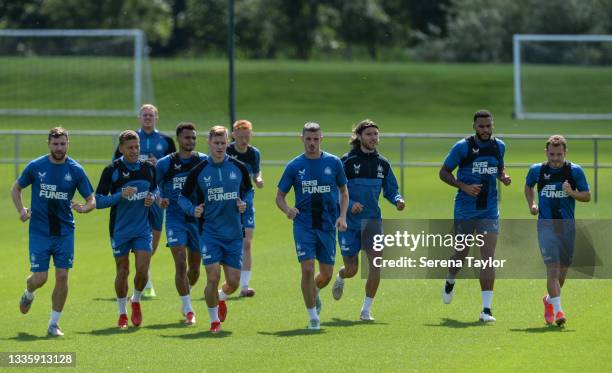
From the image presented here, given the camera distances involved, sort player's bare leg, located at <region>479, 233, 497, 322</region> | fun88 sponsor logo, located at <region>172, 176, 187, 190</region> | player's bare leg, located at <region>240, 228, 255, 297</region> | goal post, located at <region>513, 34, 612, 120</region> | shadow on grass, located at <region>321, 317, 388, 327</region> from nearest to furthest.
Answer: shadow on grass, located at <region>321, 317, 388, 327</region> → player's bare leg, located at <region>479, 233, 497, 322</region> → fun88 sponsor logo, located at <region>172, 176, 187, 190</region> → player's bare leg, located at <region>240, 228, 255, 297</region> → goal post, located at <region>513, 34, 612, 120</region>

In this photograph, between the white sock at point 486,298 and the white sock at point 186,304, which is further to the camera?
the white sock at point 186,304

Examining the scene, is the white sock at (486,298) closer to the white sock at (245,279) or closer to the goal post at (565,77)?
the white sock at (245,279)

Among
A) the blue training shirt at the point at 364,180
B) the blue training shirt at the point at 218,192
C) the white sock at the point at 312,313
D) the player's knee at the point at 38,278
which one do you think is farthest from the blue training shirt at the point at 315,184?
the player's knee at the point at 38,278

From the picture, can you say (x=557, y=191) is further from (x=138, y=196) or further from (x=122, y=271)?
(x=122, y=271)

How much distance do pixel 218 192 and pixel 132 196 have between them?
3.87ft

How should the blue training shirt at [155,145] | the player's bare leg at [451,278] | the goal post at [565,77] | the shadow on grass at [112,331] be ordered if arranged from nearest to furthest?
1. the shadow on grass at [112,331]
2. the player's bare leg at [451,278]
3. the blue training shirt at [155,145]
4. the goal post at [565,77]

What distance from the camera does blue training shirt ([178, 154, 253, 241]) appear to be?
1395 centimetres

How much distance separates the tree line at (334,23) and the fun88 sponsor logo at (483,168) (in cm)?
4330

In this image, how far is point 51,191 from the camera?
14.1 meters

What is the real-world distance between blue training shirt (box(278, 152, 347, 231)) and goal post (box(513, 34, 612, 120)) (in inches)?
1299

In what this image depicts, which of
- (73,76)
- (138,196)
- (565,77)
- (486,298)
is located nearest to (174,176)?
(138,196)

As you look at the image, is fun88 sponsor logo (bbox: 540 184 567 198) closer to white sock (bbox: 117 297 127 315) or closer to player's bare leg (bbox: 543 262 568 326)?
player's bare leg (bbox: 543 262 568 326)

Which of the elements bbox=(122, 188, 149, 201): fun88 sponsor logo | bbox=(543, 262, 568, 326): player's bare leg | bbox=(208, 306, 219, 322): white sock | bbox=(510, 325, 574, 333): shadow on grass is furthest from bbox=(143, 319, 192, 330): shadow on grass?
bbox=(543, 262, 568, 326): player's bare leg

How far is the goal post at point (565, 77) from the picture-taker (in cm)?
4762
